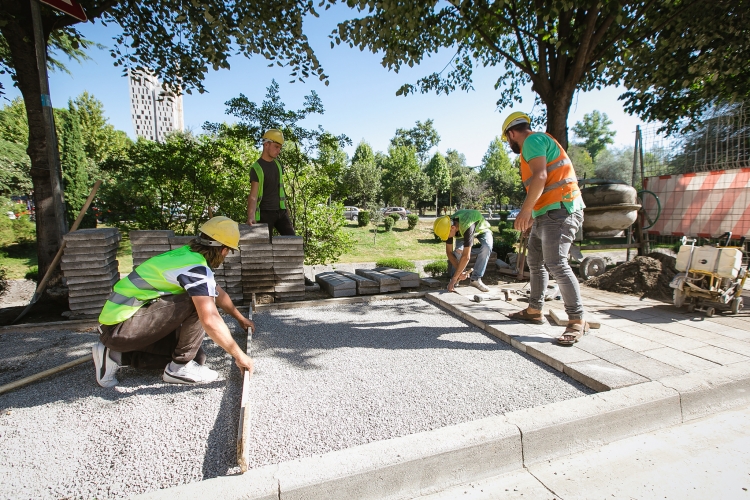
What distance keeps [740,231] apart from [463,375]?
7075mm

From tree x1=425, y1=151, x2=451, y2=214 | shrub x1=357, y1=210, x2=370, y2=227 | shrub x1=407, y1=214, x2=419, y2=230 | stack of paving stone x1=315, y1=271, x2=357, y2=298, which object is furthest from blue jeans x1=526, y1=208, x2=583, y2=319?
tree x1=425, y1=151, x2=451, y2=214

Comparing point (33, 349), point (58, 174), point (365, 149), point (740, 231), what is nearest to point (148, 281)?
point (33, 349)

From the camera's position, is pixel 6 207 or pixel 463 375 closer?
pixel 463 375

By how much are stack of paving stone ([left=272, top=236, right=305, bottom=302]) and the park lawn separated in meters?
8.75

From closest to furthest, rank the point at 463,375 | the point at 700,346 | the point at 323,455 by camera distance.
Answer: the point at 323,455 < the point at 463,375 < the point at 700,346

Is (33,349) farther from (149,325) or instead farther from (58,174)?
(58,174)

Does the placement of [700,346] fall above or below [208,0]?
below

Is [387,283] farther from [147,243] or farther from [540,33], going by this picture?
[540,33]

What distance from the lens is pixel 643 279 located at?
539cm

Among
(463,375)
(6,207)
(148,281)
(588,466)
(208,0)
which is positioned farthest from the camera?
(6,207)

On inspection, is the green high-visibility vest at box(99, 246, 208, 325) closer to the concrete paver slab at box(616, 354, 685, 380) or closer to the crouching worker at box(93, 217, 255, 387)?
the crouching worker at box(93, 217, 255, 387)

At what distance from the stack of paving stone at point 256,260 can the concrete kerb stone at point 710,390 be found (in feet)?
13.4

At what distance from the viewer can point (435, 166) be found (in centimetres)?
4019

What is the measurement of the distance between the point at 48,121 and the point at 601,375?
647 cm
